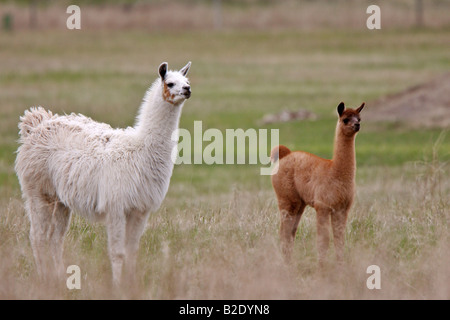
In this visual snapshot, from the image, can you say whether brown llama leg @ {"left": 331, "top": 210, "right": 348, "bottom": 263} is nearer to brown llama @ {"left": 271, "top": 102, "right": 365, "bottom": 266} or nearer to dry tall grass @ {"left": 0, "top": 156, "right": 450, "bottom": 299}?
brown llama @ {"left": 271, "top": 102, "right": 365, "bottom": 266}

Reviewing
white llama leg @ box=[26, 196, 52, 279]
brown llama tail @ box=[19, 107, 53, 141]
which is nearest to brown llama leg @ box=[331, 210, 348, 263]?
white llama leg @ box=[26, 196, 52, 279]

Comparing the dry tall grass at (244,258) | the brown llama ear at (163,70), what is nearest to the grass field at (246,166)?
the dry tall grass at (244,258)

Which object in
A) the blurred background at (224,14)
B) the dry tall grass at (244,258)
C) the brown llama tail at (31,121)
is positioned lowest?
the dry tall grass at (244,258)

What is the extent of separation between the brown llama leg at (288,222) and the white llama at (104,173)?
1.13 meters

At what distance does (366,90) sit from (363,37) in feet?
58.9

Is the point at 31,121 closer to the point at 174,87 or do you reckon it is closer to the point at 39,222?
the point at 39,222

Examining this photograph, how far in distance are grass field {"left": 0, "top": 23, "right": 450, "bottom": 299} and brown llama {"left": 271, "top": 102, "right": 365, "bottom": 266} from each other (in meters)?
0.26

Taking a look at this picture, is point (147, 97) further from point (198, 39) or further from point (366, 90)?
point (198, 39)

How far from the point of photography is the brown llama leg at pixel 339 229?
21.5 feet

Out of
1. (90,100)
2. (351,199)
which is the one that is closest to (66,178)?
(351,199)

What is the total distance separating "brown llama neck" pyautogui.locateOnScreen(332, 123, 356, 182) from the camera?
6.54 meters

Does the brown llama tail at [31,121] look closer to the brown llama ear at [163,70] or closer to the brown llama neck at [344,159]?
the brown llama ear at [163,70]

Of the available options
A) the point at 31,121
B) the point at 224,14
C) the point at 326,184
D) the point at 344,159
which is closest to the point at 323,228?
the point at 326,184
